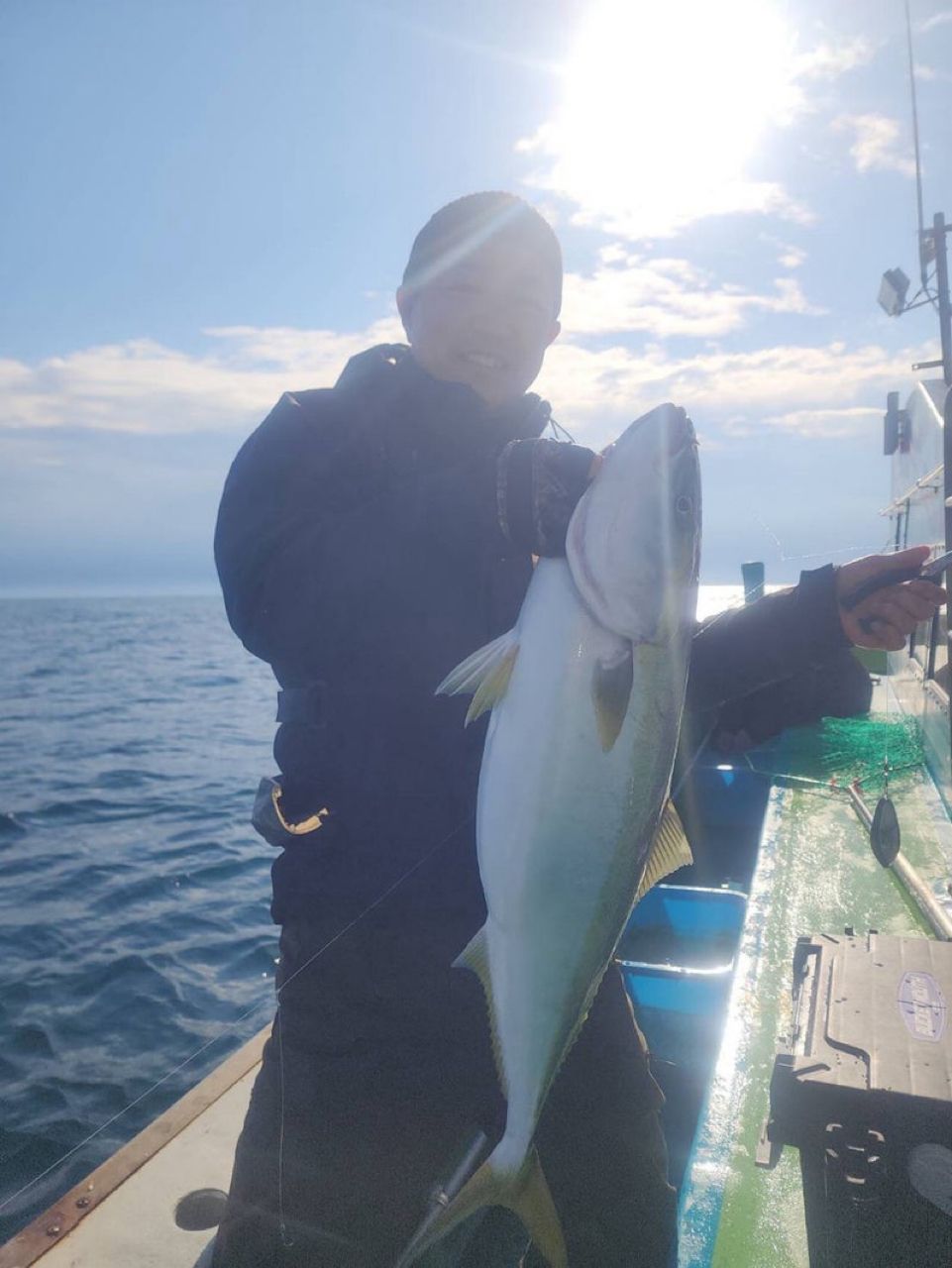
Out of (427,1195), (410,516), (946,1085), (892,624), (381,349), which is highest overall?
(381,349)

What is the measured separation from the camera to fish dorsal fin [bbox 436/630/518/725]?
2018mm

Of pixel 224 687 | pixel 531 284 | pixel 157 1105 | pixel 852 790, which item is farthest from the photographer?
pixel 224 687

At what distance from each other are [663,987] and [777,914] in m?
1.13

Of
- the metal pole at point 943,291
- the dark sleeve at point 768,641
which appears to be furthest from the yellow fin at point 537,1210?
the metal pole at point 943,291

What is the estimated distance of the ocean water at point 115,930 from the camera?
6.32 metres

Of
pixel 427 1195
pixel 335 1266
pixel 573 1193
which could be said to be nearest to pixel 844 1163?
pixel 573 1193

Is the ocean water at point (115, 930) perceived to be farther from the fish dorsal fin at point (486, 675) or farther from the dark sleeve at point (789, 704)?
the fish dorsal fin at point (486, 675)

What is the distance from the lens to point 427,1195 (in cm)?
250

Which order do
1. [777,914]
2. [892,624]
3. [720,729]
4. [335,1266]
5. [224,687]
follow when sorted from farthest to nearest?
[224,687] < [720,729] < [777,914] < [335,1266] < [892,624]

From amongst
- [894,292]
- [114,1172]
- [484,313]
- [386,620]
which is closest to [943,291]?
[894,292]

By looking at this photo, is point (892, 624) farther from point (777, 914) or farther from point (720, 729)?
point (720, 729)

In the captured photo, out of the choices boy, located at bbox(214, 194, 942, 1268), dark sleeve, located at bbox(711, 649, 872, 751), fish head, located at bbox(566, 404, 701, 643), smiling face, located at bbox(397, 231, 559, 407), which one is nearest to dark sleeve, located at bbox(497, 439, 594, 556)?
fish head, located at bbox(566, 404, 701, 643)

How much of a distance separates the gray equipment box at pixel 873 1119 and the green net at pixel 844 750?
554cm

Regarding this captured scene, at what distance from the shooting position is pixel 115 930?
30.3 feet
